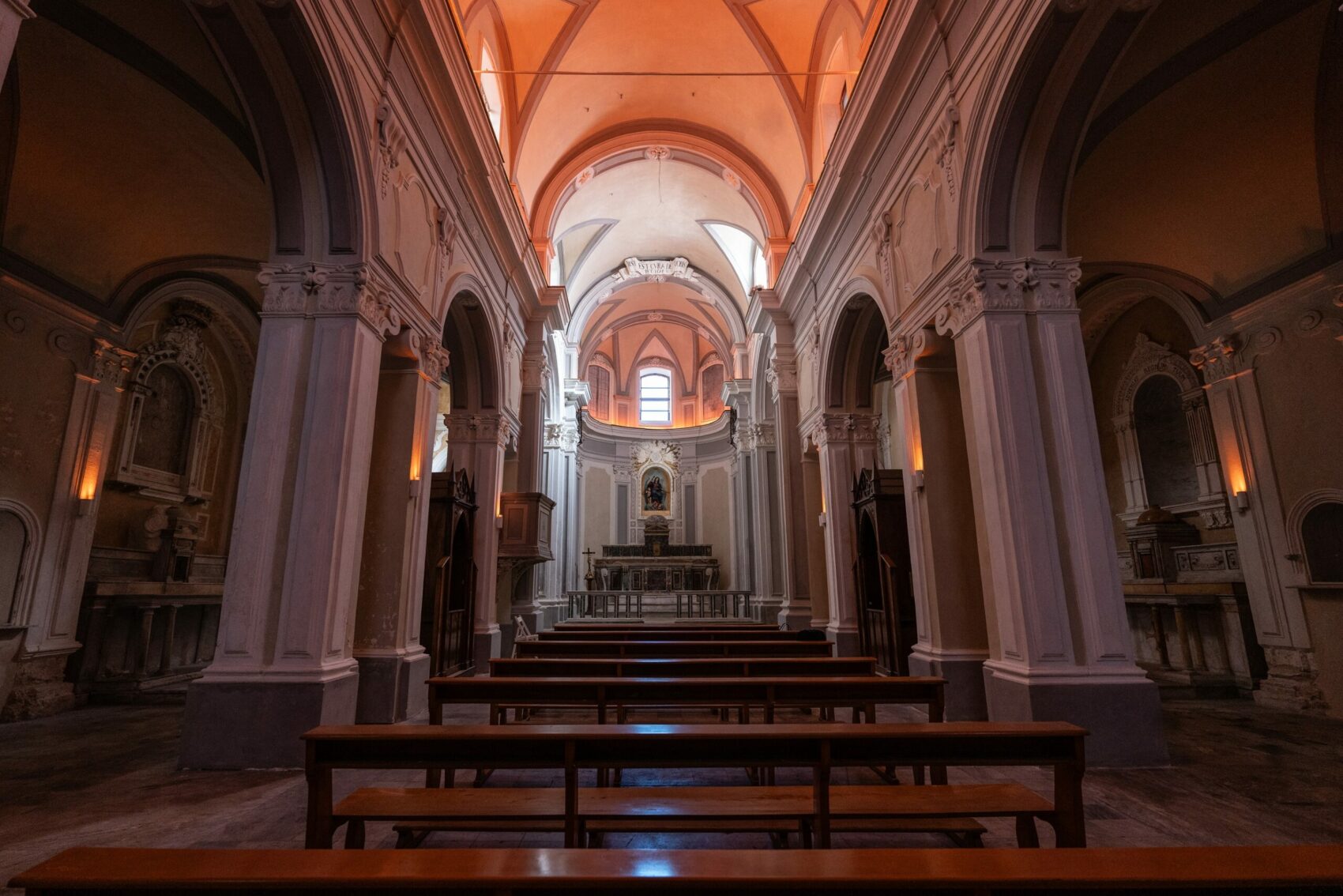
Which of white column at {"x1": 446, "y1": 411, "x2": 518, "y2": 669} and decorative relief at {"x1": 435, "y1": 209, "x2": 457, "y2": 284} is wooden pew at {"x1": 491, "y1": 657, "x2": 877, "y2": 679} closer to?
decorative relief at {"x1": 435, "y1": 209, "x2": 457, "y2": 284}

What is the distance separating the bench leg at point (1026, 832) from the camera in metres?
2.72

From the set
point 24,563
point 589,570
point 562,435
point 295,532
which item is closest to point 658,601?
point 589,570

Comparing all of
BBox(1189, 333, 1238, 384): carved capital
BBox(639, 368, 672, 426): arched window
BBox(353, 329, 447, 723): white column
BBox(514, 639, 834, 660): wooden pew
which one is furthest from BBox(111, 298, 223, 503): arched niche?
BBox(639, 368, 672, 426): arched window

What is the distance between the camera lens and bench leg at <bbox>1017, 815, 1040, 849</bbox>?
272 cm

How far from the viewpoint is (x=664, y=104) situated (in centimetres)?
1280

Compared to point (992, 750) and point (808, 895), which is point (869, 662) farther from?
point (808, 895)

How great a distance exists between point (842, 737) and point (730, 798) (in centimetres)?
60

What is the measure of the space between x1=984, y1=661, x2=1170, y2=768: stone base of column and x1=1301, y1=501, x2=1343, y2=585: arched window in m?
4.02

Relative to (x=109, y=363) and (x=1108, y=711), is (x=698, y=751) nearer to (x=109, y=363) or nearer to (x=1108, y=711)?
(x=1108, y=711)

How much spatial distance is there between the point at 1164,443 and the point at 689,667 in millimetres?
9301

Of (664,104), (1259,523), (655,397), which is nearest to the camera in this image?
(1259,523)

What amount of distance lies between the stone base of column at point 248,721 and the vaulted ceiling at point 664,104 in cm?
707

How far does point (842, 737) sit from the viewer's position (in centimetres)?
249

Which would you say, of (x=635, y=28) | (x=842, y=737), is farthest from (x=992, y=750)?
(x=635, y=28)
